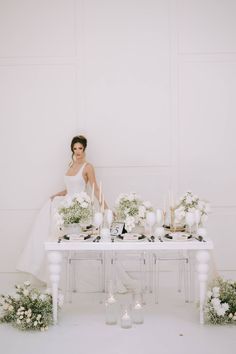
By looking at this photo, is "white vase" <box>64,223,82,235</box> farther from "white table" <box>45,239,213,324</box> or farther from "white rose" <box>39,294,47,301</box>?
"white rose" <box>39,294,47,301</box>

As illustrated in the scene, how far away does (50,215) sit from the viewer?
18.8ft

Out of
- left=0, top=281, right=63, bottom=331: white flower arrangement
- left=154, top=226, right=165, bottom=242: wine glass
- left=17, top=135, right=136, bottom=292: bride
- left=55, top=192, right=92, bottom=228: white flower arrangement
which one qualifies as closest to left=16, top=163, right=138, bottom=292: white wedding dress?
Result: left=17, top=135, right=136, bottom=292: bride

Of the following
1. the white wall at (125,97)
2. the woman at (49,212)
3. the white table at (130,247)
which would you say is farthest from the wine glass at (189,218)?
the white wall at (125,97)

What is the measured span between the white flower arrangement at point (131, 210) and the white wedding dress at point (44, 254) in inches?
48.7

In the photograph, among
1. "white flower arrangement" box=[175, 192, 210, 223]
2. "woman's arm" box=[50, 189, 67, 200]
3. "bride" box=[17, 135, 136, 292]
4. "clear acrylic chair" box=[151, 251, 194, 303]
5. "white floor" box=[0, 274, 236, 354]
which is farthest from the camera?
"woman's arm" box=[50, 189, 67, 200]

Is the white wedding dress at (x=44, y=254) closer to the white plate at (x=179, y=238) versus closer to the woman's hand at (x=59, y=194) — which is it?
the woman's hand at (x=59, y=194)

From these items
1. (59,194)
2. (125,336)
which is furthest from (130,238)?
(59,194)

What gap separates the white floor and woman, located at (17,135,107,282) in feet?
4.08

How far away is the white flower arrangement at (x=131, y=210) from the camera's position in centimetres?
416

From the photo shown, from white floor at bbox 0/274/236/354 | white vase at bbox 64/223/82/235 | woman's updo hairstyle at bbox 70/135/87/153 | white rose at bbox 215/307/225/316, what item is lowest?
white floor at bbox 0/274/236/354

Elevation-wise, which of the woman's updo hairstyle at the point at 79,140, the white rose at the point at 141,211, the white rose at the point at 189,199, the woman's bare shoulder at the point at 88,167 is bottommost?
the white rose at the point at 141,211

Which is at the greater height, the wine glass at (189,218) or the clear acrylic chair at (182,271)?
the wine glass at (189,218)

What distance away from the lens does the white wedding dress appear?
528 centimetres

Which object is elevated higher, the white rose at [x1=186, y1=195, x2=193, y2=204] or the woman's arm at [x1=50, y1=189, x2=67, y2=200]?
the white rose at [x1=186, y1=195, x2=193, y2=204]
